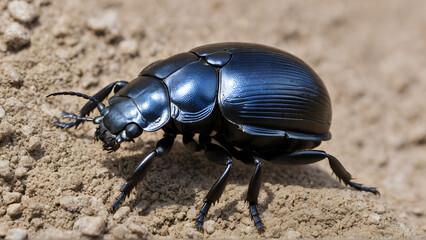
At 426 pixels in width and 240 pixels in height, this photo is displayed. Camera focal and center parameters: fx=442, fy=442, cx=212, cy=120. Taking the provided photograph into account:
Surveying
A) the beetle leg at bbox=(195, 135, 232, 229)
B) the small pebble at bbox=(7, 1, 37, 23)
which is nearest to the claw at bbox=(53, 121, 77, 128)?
the beetle leg at bbox=(195, 135, 232, 229)

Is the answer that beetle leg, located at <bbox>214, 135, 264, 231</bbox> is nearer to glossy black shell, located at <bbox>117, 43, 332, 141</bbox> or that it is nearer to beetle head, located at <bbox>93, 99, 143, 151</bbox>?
glossy black shell, located at <bbox>117, 43, 332, 141</bbox>

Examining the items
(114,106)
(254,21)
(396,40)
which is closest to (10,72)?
(114,106)

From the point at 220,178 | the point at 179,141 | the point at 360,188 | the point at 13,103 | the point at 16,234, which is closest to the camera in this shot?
the point at 16,234

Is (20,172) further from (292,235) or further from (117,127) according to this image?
(292,235)

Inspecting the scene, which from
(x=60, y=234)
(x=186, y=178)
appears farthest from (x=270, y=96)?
(x=60, y=234)

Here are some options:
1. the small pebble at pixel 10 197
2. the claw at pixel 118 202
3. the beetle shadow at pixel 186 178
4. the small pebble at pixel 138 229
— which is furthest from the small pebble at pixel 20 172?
the small pebble at pixel 138 229

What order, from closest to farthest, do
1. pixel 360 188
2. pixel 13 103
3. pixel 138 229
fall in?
pixel 138 229 → pixel 13 103 → pixel 360 188
